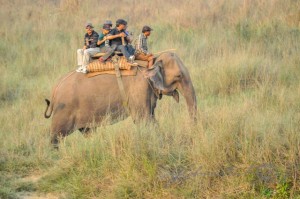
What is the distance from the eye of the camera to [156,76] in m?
7.54

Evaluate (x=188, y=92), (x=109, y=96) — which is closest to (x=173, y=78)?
(x=188, y=92)

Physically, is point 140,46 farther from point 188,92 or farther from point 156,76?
Answer: point 188,92

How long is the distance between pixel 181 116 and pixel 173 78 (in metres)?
0.87

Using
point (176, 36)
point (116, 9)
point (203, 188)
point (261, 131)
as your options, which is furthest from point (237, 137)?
point (116, 9)

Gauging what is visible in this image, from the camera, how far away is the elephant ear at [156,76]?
24.5ft

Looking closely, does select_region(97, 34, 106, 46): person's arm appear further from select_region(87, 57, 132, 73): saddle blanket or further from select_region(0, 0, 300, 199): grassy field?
select_region(0, 0, 300, 199): grassy field

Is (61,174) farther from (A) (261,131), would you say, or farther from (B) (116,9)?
(B) (116,9)

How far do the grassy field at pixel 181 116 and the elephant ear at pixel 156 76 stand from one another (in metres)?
0.43

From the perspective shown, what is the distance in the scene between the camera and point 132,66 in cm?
773

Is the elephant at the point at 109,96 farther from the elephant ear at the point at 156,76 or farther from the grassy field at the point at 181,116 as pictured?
the grassy field at the point at 181,116

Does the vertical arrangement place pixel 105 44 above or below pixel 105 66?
above

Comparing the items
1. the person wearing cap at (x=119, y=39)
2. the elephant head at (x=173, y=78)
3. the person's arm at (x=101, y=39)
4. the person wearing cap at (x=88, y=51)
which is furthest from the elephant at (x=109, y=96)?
the person's arm at (x=101, y=39)

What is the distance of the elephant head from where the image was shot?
764 centimetres

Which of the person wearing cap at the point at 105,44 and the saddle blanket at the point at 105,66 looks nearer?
the saddle blanket at the point at 105,66
